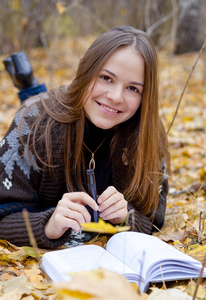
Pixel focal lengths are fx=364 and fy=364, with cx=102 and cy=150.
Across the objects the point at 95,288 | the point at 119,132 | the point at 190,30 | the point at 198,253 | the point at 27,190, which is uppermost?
the point at 95,288

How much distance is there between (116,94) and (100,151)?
1.64 feet

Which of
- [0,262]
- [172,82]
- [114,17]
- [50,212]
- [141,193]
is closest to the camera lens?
[0,262]

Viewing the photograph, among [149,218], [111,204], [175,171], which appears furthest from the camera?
[175,171]

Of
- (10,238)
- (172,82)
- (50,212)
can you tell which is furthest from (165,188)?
(172,82)

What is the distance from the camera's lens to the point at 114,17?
9.81 metres

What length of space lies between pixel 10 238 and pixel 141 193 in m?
0.75

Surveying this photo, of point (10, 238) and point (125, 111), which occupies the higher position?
point (125, 111)

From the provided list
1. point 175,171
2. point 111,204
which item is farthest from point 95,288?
point 175,171

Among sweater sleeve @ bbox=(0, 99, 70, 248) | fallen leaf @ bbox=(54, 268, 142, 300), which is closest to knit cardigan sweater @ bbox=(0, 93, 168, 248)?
sweater sleeve @ bbox=(0, 99, 70, 248)

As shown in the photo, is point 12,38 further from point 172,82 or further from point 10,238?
point 10,238

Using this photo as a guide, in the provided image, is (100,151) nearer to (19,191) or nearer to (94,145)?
(94,145)

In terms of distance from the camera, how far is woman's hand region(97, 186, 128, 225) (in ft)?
5.28

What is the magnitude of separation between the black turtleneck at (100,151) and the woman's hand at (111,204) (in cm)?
47

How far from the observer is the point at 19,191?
1.87 metres
